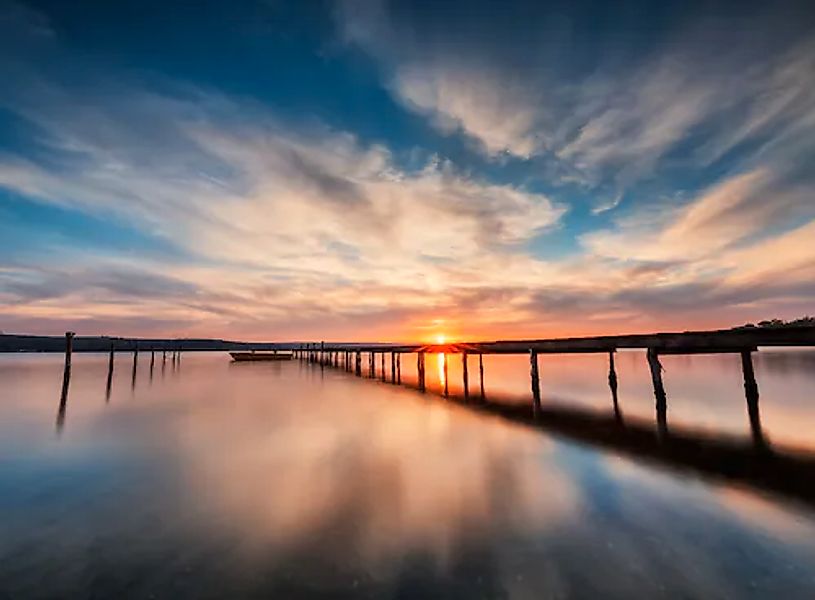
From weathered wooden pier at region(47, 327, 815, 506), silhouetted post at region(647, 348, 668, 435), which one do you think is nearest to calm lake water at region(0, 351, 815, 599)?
weathered wooden pier at region(47, 327, 815, 506)

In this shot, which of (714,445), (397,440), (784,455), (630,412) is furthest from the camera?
(630,412)

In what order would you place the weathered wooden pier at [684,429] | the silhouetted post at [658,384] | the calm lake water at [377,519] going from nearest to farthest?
the calm lake water at [377,519], the weathered wooden pier at [684,429], the silhouetted post at [658,384]

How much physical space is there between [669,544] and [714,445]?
9693 mm

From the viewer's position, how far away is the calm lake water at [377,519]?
5406 millimetres

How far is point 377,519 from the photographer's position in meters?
7.71

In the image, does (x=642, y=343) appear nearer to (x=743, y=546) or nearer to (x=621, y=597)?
(x=743, y=546)

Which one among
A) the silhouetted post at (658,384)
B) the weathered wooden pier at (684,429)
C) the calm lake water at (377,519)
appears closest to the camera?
the calm lake water at (377,519)

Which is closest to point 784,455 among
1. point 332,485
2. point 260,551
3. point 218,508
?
point 332,485

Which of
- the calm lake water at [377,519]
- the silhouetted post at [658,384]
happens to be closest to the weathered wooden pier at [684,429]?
the silhouetted post at [658,384]

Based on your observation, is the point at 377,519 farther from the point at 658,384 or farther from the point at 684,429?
the point at 658,384

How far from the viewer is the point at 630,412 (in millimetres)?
21766

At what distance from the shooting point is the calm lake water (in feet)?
17.7

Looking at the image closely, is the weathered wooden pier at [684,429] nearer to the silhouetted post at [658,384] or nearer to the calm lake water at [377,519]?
the silhouetted post at [658,384]

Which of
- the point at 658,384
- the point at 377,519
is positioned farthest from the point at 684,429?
the point at 377,519
